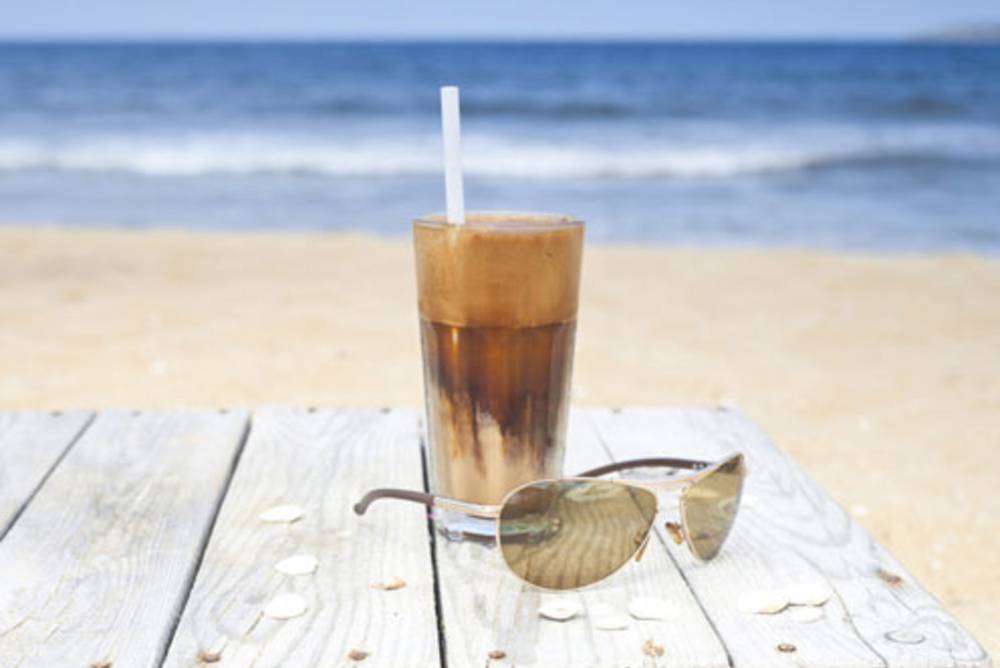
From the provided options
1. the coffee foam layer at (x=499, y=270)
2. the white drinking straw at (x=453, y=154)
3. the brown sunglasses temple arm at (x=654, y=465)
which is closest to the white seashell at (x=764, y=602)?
the brown sunglasses temple arm at (x=654, y=465)

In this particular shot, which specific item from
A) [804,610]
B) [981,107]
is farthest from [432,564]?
[981,107]

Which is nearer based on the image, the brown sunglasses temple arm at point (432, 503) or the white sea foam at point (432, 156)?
the brown sunglasses temple arm at point (432, 503)

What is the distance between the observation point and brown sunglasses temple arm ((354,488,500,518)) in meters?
1.21

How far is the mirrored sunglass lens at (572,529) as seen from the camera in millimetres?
1185

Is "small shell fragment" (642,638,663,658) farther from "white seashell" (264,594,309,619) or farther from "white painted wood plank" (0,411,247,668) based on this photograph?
"white painted wood plank" (0,411,247,668)

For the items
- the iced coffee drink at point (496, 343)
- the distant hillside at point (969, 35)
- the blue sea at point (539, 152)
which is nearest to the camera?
the iced coffee drink at point (496, 343)

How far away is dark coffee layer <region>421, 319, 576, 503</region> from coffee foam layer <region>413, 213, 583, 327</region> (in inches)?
0.7

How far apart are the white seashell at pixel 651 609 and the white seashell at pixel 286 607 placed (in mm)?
328

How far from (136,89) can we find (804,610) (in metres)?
20.8

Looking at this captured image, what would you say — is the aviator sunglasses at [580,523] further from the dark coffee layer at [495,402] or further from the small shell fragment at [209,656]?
the small shell fragment at [209,656]

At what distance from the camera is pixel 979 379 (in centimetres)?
420

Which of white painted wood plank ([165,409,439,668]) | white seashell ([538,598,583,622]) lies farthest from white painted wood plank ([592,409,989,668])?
white painted wood plank ([165,409,439,668])

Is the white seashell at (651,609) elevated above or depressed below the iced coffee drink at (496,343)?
below

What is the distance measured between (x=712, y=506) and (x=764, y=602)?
165 mm
